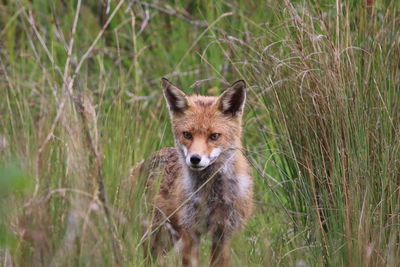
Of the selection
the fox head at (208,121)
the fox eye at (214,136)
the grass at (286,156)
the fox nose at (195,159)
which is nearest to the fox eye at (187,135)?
the fox head at (208,121)

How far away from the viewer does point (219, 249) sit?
5.34 meters

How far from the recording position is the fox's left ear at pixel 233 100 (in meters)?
5.41

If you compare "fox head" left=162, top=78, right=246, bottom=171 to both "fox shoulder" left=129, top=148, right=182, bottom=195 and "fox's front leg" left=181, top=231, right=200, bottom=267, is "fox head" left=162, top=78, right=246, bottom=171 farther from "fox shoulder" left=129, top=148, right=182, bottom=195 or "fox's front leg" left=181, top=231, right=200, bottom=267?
"fox's front leg" left=181, top=231, right=200, bottom=267

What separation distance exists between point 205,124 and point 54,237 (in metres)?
2.03

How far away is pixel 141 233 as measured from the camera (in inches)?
178

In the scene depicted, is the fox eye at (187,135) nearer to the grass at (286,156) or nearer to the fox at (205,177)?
the fox at (205,177)

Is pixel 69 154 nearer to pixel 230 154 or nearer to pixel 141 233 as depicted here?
pixel 141 233

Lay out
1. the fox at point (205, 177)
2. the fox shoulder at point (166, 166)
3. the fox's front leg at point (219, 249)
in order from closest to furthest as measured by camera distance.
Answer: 1. the fox's front leg at point (219, 249)
2. the fox at point (205, 177)
3. the fox shoulder at point (166, 166)

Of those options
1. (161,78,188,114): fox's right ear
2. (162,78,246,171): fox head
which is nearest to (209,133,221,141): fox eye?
(162,78,246,171): fox head

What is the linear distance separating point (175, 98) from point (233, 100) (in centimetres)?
46

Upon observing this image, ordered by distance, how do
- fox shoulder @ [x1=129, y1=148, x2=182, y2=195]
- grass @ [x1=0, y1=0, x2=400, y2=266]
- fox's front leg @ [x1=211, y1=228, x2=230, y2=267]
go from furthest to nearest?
1. fox shoulder @ [x1=129, y1=148, x2=182, y2=195]
2. fox's front leg @ [x1=211, y1=228, x2=230, y2=267]
3. grass @ [x1=0, y1=0, x2=400, y2=266]

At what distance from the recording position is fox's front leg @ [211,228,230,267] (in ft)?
16.9

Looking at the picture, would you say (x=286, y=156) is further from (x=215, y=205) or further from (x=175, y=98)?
(x=175, y=98)

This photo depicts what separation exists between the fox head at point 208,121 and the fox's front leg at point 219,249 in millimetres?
514
